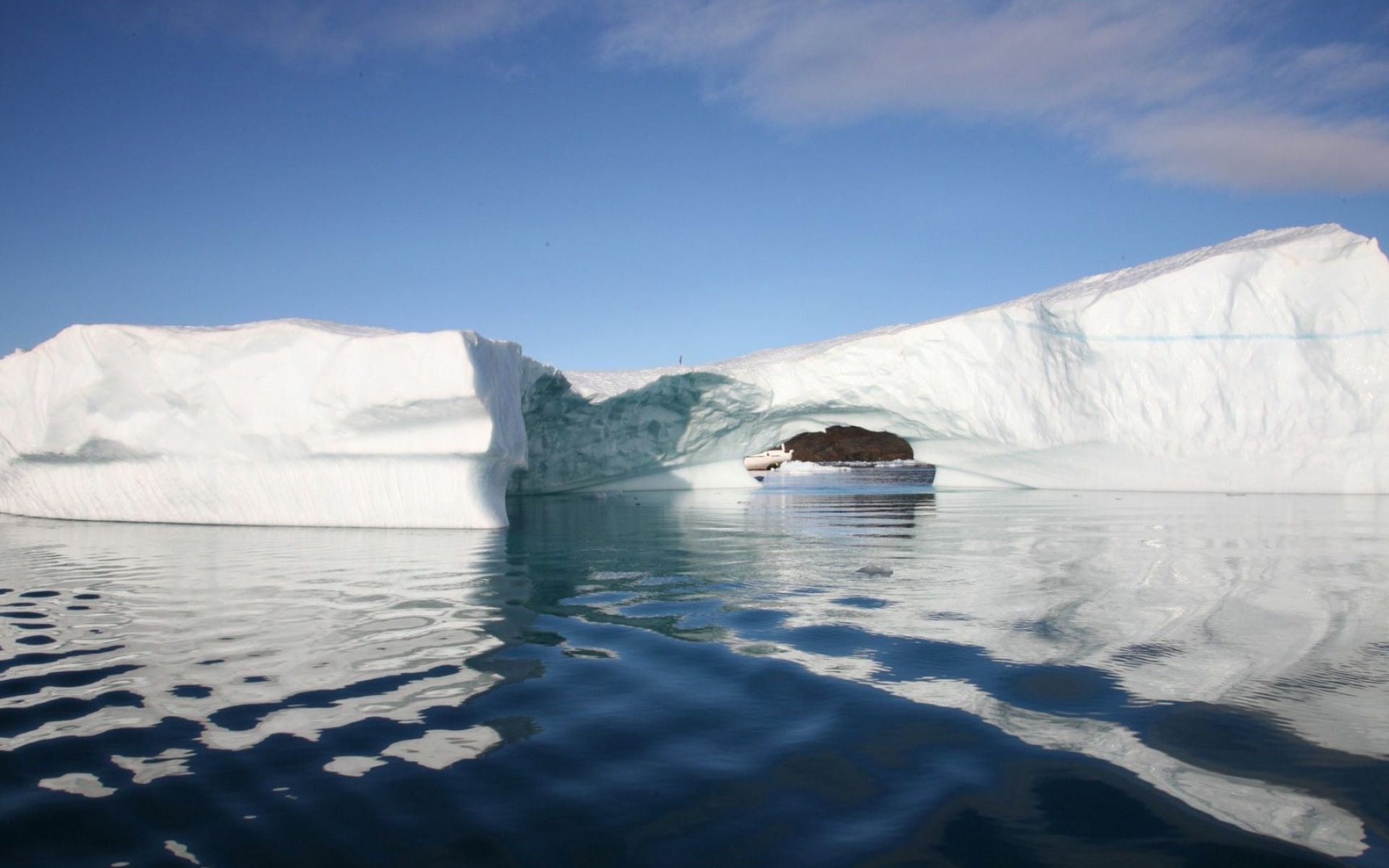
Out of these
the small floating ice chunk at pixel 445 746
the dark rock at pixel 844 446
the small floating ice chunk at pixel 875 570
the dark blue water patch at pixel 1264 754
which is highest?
the dark rock at pixel 844 446

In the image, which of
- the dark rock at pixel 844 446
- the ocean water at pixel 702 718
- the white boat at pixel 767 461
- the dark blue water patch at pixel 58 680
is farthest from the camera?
the dark rock at pixel 844 446

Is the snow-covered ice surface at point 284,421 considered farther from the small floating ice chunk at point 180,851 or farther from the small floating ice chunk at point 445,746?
the small floating ice chunk at point 180,851

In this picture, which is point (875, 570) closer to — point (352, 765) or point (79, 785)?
point (352, 765)

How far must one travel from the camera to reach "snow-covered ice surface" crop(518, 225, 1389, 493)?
A: 1650 centimetres

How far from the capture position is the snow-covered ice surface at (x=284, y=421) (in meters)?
10.9

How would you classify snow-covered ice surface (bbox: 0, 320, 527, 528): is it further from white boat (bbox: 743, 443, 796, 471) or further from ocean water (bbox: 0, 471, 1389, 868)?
white boat (bbox: 743, 443, 796, 471)

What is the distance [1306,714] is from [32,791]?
3.75 meters

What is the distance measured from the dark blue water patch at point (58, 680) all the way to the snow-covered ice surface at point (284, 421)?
23.3ft

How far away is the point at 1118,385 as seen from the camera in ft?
57.6

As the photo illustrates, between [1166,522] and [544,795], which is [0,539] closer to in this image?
[544,795]

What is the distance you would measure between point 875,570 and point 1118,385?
13.4 m

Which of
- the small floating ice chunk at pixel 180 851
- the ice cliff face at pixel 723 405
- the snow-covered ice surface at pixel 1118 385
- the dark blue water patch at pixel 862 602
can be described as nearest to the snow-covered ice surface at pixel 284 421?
the ice cliff face at pixel 723 405

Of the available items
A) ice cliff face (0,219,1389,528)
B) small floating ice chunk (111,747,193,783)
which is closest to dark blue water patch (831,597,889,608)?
small floating ice chunk (111,747,193,783)

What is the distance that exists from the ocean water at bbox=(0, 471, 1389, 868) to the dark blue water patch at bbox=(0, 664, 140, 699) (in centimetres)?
2
